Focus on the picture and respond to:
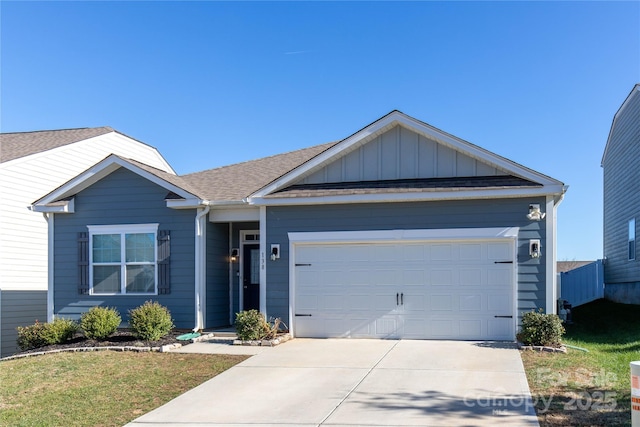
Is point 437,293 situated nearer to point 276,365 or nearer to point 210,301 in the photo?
point 276,365

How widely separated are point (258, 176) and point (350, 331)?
5249mm

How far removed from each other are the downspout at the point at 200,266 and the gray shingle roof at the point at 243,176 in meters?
0.47

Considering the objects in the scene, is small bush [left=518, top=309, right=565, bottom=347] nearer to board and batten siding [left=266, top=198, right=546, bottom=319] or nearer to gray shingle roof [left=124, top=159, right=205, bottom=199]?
board and batten siding [left=266, top=198, right=546, bottom=319]

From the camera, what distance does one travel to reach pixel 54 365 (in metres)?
9.89

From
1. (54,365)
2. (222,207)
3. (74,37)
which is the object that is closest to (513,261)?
(222,207)

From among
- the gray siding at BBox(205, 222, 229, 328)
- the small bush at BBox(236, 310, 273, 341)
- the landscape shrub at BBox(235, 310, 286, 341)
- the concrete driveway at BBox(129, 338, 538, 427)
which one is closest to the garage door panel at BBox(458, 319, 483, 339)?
the concrete driveway at BBox(129, 338, 538, 427)

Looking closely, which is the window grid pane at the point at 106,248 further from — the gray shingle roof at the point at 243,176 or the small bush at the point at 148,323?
the small bush at the point at 148,323

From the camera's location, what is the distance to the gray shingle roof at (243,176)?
1362 centimetres

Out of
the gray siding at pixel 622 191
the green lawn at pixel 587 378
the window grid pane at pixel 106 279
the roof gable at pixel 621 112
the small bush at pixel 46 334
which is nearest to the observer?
the green lawn at pixel 587 378

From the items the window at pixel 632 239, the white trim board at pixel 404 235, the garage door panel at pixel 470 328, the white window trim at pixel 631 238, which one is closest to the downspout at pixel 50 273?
the white trim board at pixel 404 235

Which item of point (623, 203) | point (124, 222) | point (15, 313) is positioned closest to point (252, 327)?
point (124, 222)

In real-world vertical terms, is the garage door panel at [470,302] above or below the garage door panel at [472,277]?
below

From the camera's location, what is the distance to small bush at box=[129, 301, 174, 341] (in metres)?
11.5

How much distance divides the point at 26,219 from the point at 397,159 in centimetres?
1149
